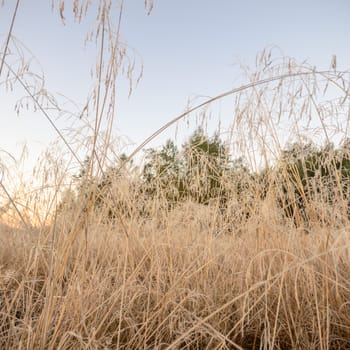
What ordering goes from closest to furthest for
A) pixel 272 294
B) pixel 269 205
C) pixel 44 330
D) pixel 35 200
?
pixel 44 330 → pixel 272 294 → pixel 269 205 → pixel 35 200

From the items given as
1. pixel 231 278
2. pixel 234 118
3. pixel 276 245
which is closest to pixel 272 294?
pixel 231 278

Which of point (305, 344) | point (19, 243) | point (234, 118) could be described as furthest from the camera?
point (19, 243)

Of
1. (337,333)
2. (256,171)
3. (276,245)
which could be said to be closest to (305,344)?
(337,333)

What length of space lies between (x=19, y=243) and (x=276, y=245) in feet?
4.89

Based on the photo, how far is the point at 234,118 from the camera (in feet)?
4.91

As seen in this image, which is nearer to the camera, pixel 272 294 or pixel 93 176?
pixel 93 176

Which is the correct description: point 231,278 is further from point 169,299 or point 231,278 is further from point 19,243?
point 19,243

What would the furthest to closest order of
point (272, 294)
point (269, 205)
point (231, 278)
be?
1. point (269, 205)
2. point (231, 278)
3. point (272, 294)

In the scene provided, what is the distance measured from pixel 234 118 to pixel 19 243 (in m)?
1.48

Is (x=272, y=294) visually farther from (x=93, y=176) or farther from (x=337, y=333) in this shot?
(x=93, y=176)

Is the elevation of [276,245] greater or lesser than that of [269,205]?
lesser

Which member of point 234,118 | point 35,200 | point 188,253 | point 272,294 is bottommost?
point 272,294

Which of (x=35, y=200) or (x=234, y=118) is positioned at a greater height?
(x=234, y=118)

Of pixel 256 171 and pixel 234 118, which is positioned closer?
pixel 234 118
